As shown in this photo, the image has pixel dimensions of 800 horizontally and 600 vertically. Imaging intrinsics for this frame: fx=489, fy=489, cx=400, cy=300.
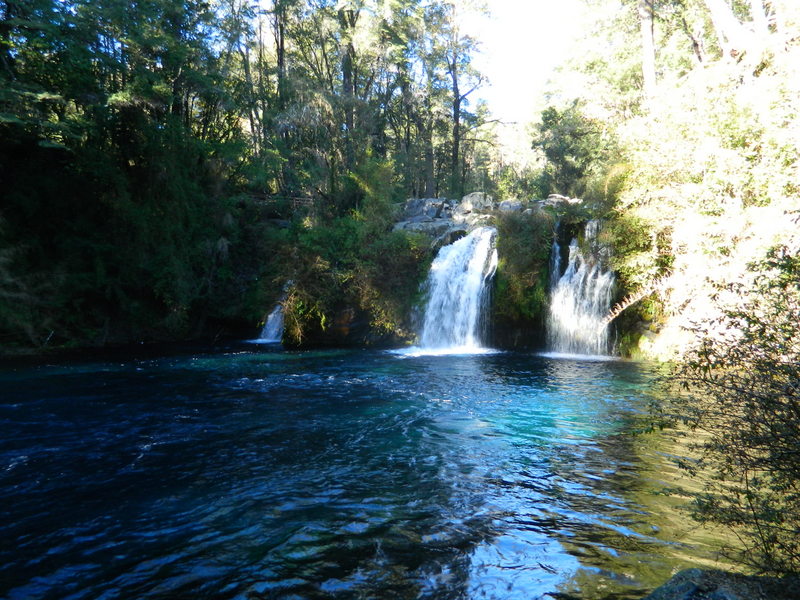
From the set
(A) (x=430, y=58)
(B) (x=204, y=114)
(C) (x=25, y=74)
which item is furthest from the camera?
(A) (x=430, y=58)

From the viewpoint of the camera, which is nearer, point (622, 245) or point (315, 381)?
point (315, 381)

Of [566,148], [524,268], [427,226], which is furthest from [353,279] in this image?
[566,148]

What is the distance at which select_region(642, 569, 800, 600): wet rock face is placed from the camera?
98.8 inches

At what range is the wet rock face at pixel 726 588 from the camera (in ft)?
8.23

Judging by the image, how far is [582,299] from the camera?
52.4 ft

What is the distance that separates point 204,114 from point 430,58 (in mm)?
14500

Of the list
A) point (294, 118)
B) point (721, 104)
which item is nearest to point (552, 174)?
point (294, 118)

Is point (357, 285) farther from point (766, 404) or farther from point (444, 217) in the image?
point (766, 404)

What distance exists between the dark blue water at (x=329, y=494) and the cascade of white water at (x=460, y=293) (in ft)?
23.5

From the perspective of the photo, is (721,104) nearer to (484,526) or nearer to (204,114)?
(484,526)

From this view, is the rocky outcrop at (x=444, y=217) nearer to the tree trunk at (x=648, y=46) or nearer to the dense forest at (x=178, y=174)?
the dense forest at (x=178, y=174)

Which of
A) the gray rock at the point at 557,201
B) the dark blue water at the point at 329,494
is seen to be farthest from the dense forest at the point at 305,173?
the gray rock at the point at 557,201

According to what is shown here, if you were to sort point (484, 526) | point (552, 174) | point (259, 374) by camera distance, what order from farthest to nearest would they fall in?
point (552, 174) < point (259, 374) < point (484, 526)

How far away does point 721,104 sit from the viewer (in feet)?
37.5
